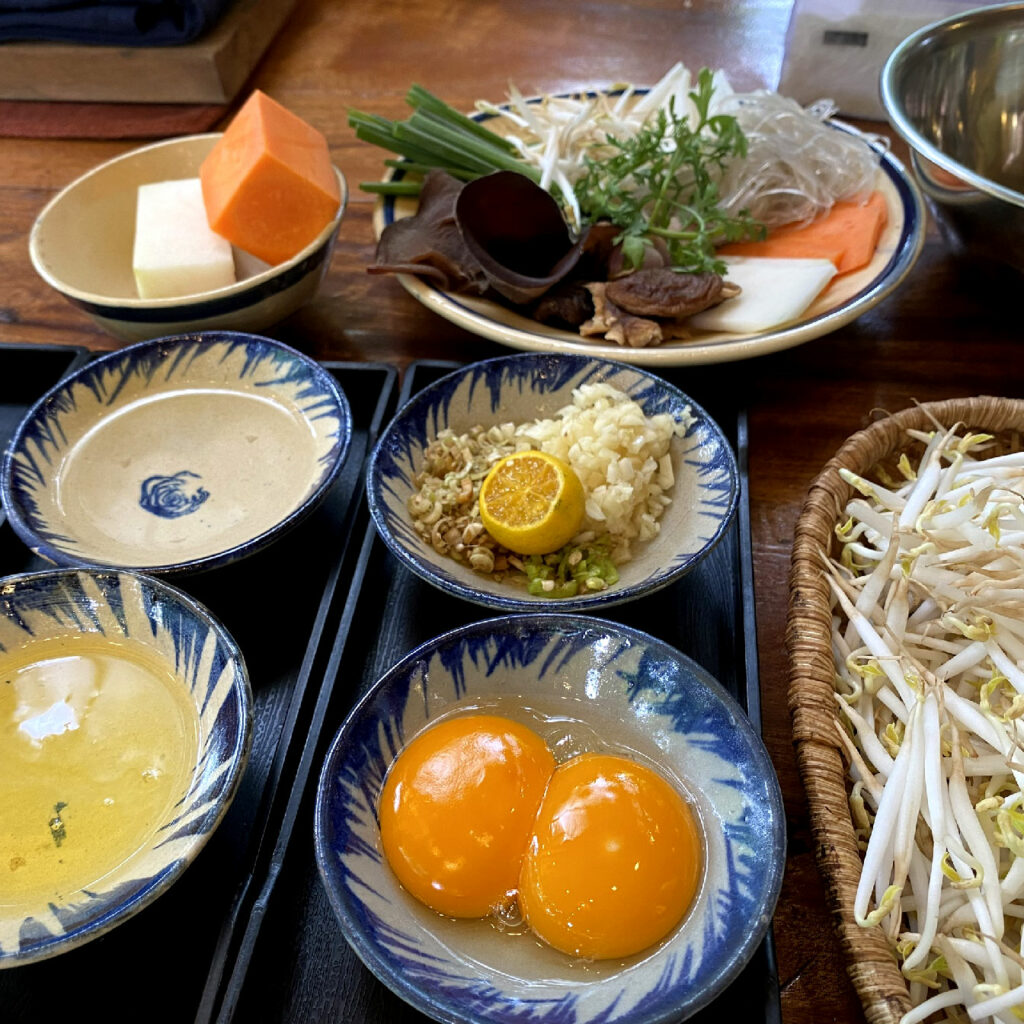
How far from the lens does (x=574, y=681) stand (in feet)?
3.78

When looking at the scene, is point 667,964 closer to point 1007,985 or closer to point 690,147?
point 1007,985

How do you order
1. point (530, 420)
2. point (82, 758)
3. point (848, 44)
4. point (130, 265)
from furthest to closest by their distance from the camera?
point (848, 44) < point (130, 265) < point (530, 420) < point (82, 758)

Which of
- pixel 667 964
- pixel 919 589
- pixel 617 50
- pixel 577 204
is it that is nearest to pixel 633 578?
pixel 919 589

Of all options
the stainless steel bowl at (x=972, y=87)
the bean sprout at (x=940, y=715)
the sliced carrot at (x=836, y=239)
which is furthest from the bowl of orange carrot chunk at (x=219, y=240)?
the stainless steel bowl at (x=972, y=87)

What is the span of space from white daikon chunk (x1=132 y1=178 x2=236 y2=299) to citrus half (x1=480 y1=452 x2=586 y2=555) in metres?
0.90

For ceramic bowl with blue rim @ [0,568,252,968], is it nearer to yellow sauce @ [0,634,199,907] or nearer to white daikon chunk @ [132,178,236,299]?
yellow sauce @ [0,634,199,907]

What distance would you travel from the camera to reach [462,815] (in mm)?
991

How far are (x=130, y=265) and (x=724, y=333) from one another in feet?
4.95

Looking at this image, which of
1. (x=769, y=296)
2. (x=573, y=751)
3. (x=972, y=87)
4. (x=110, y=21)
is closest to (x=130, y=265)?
(x=110, y=21)

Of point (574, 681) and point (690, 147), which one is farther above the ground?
point (690, 147)

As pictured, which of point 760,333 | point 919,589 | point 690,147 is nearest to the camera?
point 919,589

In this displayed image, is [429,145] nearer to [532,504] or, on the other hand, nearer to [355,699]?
[532,504]

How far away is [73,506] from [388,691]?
797 mm

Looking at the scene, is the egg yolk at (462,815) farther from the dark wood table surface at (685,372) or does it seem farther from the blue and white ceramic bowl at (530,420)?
the dark wood table surface at (685,372)
